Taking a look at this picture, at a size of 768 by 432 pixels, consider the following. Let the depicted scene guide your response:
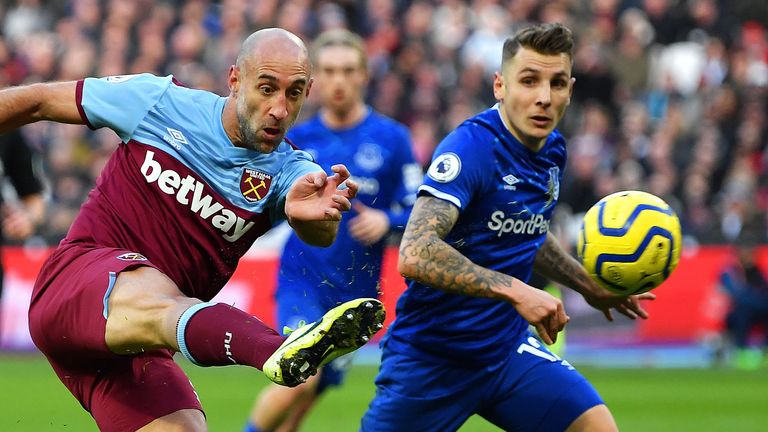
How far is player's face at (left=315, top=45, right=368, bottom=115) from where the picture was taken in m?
9.52

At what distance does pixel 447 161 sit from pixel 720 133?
14.8 m

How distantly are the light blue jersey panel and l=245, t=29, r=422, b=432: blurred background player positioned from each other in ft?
9.13

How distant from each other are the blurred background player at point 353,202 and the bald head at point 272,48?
10.0 ft

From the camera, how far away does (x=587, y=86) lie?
2002 cm

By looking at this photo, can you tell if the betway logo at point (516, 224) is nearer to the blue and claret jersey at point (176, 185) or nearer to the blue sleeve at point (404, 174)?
the blue and claret jersey at point (176, 185)

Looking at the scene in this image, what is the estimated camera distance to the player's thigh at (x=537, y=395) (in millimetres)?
6316

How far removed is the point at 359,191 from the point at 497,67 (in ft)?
36.9

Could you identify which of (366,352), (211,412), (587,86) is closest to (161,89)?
(211,412)

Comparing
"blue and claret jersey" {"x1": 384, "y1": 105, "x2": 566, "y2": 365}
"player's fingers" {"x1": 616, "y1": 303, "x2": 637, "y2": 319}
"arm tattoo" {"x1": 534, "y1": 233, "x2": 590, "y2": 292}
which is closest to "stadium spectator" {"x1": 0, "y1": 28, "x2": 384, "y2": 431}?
"blue and claret jersey" {"x1": 384, "y1": 105, "x2": 566, "y2": 365}

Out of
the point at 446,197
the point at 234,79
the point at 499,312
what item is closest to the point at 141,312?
the point at 234,79

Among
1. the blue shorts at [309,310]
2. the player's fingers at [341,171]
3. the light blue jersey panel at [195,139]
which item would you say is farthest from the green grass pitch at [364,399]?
the player's fingers at [341,171]

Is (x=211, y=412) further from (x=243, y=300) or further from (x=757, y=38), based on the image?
(x=757, y=38)

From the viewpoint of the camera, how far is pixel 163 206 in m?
5.89

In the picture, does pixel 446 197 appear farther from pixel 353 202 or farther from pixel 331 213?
pixel 353 202
